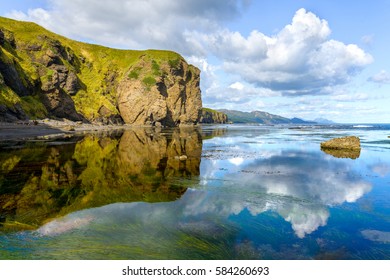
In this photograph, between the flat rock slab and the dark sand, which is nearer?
the flat rock slab

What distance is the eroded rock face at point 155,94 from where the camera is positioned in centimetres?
15475

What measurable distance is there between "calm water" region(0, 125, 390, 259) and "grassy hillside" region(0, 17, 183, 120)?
233 ft

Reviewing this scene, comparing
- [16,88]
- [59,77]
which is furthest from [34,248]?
[59,77]

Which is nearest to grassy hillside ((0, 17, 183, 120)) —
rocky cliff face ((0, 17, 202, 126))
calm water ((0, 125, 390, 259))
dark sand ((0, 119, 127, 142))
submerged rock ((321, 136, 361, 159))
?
rocky cliff face ((0, 17, 202, 126))

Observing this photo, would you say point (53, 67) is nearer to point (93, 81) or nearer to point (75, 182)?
point (93, 81)

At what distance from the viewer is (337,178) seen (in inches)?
1046

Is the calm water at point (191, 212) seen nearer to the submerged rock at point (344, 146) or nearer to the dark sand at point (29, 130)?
the submerged rock at point (344, 146)

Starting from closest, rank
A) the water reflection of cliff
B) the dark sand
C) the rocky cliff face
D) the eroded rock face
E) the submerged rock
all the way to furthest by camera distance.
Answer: the water reflection of cliff → the submerged rock → the dark sand → the rocky cliff face → the eroded rock face

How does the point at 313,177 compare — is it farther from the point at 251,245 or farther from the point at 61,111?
the point at 61,111

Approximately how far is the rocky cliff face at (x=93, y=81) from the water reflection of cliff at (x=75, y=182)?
63.9 metres

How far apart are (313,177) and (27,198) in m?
25.5

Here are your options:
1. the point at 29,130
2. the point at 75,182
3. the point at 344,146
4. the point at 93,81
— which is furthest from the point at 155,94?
the point at 75,182

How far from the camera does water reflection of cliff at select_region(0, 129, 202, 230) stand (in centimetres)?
1680

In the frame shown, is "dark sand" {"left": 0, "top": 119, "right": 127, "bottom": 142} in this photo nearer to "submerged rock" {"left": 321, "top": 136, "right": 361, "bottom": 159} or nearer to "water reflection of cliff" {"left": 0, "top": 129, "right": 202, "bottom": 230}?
"water reflection of cliff" {"left": 0, "top": 129, "right": 202, "bottom": 230}
